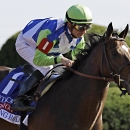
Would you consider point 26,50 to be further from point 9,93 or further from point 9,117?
point 9,117

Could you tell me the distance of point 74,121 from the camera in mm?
8398

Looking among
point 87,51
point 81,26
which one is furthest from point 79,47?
point 81,26

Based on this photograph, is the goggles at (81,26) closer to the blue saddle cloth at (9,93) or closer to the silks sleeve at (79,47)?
the silks sleeve at (79,47)

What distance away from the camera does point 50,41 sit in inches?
334

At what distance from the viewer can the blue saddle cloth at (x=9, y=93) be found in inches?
356

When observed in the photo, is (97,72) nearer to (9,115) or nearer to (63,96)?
(63,96)

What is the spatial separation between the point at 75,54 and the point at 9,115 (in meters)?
1.25

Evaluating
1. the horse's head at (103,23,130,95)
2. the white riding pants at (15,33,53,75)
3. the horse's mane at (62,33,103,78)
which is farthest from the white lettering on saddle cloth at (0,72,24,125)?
the horse's head at (103,23,130,95)

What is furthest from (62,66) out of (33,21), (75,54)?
(33,21)

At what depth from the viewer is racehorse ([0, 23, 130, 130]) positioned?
318 inches

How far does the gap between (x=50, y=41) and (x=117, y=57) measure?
3.15 ft

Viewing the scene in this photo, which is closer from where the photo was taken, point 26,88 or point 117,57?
point 117,57

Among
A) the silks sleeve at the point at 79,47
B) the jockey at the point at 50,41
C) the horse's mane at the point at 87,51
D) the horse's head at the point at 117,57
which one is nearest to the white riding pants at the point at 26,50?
the jockey at the point at 50,41

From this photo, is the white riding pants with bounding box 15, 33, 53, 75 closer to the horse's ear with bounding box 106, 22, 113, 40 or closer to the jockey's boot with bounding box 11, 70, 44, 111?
the jockey's boot with bounding box 11, 70, 44, 111
